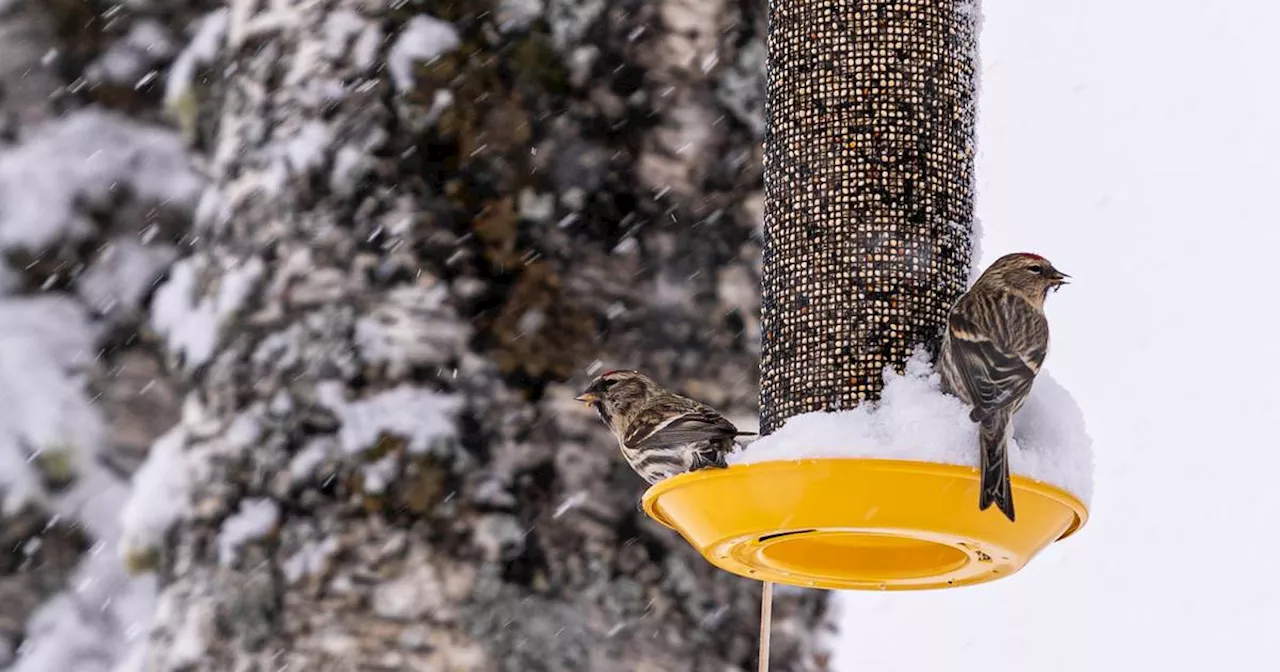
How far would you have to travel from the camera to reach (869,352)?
4430mm

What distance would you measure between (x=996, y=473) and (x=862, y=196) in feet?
3.27

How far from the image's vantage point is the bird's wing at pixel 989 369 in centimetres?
386

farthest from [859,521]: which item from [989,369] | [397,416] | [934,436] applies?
[397,416]

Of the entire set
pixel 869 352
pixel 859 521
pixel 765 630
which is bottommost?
pixel 765 630

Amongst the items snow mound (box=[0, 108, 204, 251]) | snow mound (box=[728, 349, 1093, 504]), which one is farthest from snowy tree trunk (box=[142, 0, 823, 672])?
snow mound (box=[0, 108, 204, 251])

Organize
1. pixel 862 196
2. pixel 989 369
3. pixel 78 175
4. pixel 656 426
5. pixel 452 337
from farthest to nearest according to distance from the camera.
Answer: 1. pixel 78 175
2. pixel 452 337
3. pixel 862 196
4. pixel 656 426
5. pixel 989 369

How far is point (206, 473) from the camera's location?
4.77m

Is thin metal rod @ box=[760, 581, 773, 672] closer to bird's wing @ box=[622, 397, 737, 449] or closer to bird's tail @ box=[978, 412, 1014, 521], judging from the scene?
bird's wing @ box=[622, 397, 737, 449]

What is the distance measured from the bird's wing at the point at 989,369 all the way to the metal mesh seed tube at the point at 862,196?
0.38 metres

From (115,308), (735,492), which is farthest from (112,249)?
(735,492)

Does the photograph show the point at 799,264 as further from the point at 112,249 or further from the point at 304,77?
the point at 112,249

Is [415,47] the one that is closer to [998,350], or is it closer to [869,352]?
[869,352]

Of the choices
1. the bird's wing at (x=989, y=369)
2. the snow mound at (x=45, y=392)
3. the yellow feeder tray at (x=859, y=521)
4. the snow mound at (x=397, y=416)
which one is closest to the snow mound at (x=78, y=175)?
the snow mound at (x=45, y=392)

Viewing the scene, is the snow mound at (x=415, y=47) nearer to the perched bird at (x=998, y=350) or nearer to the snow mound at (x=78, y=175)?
the perched bird at (x=998, y=350)
